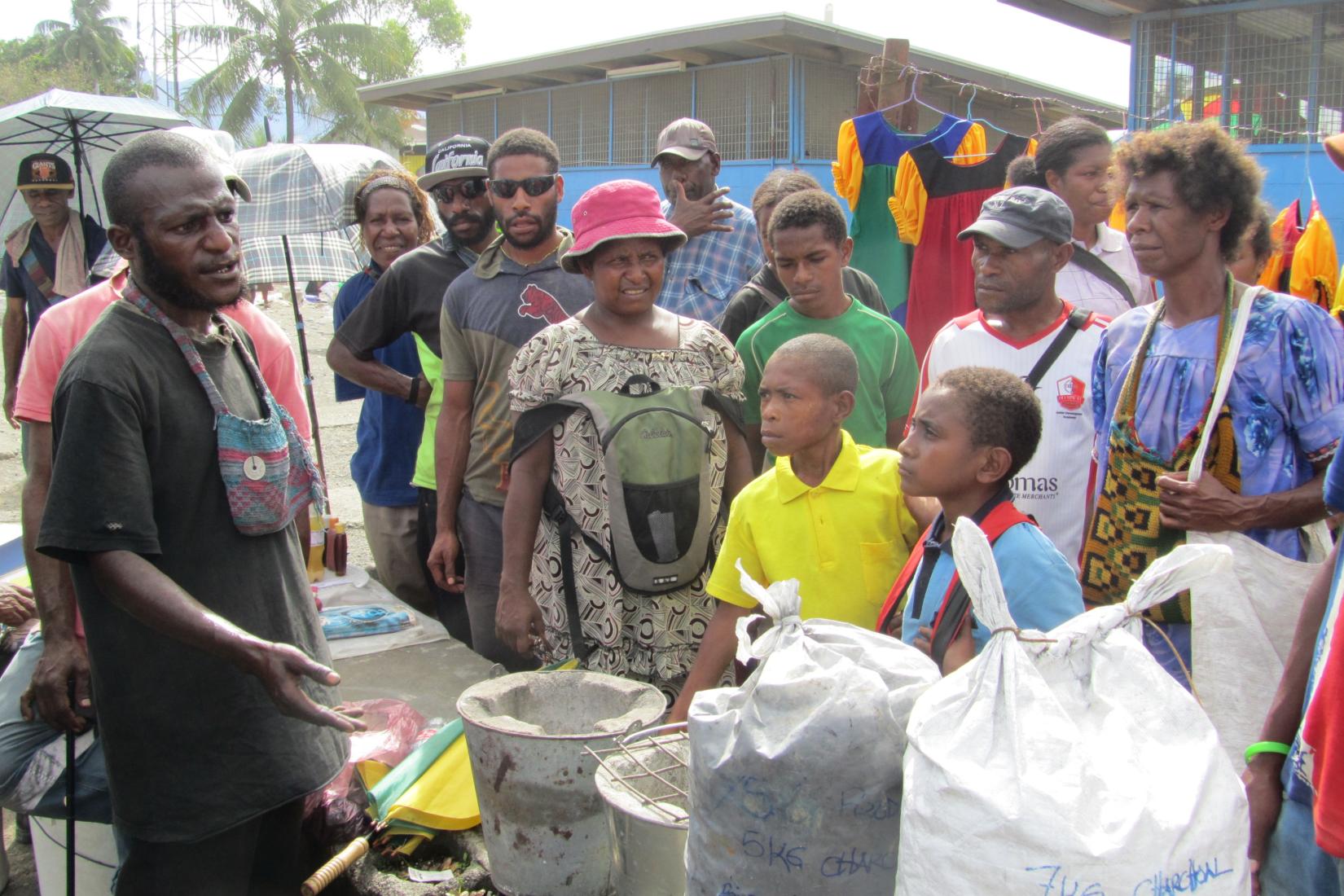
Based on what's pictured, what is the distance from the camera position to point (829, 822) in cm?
159

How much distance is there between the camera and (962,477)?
2385 mm

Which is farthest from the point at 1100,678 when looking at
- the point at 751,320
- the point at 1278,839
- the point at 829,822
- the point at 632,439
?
the point at 751,320

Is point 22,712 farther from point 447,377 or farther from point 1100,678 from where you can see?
point 1100,678

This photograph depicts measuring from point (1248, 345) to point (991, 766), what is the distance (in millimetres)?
1659

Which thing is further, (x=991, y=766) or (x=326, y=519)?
(x=326, y=519)

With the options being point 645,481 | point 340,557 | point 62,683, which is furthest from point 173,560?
point 340,557

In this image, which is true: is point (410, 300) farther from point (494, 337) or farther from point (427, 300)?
point (494, 337)

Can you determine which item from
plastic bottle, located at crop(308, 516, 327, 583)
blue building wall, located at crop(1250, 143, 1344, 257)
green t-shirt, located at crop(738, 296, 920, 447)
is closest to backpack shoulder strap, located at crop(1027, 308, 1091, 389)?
green t-shirt, located at crop(738, 296, 920, 447)

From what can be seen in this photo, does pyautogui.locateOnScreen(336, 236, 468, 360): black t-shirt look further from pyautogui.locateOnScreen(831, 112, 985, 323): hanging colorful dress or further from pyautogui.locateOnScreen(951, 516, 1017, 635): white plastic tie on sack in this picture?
pyautogui.locateOnScreen(951, 516, 1017, 635): white plastic tie on sack

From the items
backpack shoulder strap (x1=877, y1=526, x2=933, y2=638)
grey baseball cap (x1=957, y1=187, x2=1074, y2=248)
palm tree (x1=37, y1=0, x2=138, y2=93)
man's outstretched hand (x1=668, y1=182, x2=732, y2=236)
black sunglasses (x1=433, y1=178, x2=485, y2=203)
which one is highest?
palm tree (x1=37, y1=0, x2=138, y2=93)

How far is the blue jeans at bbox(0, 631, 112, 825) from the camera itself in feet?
9.95

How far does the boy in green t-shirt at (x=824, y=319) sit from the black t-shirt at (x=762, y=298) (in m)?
0.40

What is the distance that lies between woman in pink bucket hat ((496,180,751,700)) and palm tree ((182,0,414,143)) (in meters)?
37.6

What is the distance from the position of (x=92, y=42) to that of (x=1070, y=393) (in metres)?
64.4
